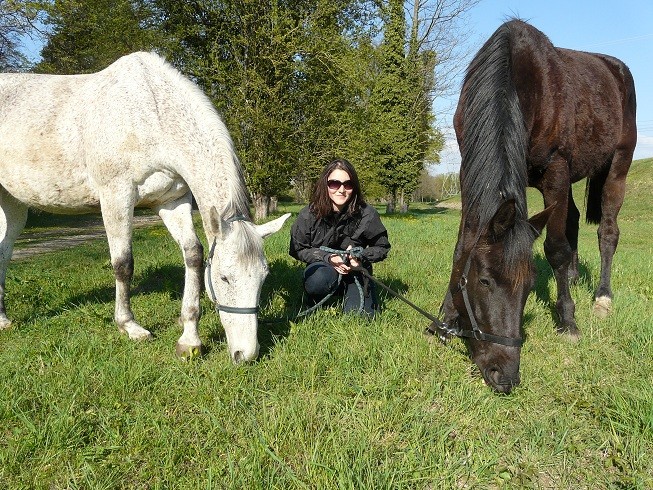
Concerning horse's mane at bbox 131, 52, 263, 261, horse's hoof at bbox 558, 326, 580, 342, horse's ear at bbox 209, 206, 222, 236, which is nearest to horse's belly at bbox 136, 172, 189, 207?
horse's mane at bbox 131, 52, 263, 261

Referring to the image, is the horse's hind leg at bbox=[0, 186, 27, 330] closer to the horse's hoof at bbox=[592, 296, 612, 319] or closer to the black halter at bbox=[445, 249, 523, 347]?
the black halter at bbox=[445, 249, 523, 347]

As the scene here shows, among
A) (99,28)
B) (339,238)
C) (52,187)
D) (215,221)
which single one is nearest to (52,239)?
(99,28)

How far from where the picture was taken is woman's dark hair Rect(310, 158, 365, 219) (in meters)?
3.85

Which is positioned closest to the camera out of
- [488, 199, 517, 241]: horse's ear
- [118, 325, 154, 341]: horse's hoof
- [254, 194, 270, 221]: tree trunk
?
[488, 199, 517, 241]: horse's ear

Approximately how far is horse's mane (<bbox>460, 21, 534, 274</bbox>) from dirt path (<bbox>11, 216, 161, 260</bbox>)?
25.6 ft

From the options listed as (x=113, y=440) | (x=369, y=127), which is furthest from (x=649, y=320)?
(x=369, y=127)

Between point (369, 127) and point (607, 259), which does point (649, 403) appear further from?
point (369, 127)

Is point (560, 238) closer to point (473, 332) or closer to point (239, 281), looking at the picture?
point (473, 332)

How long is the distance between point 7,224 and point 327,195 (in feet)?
10.1

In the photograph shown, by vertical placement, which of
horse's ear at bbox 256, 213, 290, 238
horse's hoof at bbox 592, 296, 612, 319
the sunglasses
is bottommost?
horse's hoof at bbox 592, 296, 612, 319

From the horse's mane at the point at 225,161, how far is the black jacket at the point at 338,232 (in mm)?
870

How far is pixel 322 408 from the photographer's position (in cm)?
246

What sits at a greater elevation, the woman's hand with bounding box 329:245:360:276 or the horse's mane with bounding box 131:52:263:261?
the horse's mane with bounding box 131:52:263:261

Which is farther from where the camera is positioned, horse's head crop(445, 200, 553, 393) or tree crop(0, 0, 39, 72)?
tree crop(0, 0, 39, 72)
